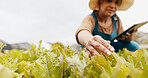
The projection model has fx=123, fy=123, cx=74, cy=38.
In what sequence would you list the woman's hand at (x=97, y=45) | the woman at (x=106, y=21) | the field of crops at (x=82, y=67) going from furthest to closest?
the woman at (x=106, y=21), the woman's hand at (x=97, y=45), the field of crops at (x=82, y=67)

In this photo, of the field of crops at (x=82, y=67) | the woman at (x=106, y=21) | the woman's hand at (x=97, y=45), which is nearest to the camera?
the field of crops at (x=82, y=67)

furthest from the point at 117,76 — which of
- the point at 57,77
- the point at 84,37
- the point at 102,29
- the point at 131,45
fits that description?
the point at 131,45

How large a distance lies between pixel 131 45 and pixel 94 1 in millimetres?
A: 1135

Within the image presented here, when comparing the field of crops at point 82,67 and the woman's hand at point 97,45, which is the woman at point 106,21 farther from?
the field of crops at point 82,67

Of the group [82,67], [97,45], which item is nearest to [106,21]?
→ [97,45]

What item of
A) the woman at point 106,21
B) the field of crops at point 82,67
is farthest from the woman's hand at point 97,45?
the woman at point 106,21

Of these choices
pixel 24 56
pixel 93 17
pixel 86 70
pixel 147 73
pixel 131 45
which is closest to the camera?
pixel 147 73

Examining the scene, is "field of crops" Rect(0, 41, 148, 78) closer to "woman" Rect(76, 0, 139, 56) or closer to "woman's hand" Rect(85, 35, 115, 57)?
"woman's hand" Rect(85, 35, 115, 57)

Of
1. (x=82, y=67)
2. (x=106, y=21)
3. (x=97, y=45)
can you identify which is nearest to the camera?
(x=82, y=67)

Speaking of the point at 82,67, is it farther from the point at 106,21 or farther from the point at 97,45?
the point at 106,21

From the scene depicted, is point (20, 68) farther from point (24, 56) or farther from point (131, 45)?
point (131, 45)

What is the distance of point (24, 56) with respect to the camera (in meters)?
1.10

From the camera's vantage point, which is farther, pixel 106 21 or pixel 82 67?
pixel 106 21

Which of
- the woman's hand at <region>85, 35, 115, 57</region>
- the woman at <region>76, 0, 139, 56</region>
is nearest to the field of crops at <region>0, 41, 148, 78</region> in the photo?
the woman's hand at <region>85, 35, 115, 57</region>
